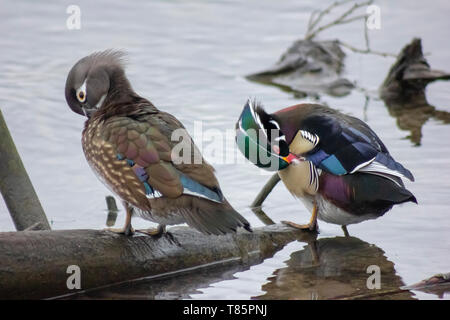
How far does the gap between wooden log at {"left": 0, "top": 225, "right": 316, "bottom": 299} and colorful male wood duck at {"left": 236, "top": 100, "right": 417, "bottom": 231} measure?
0.36 m

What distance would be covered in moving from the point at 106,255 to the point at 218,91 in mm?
4676

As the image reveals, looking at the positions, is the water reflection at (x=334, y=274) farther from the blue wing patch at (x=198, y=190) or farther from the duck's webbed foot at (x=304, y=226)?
the blue wing patch at (x=198, y=190)

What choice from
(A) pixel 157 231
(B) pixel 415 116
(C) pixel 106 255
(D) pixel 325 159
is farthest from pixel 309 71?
(C) pixel 106 255

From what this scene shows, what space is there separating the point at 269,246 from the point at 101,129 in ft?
4.32

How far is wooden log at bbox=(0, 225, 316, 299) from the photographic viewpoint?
4496 millimetres

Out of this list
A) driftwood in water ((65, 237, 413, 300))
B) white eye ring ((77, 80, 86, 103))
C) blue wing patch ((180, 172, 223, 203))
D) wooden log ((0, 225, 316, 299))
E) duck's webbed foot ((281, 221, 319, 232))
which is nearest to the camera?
wooden log ((0, 225, 316, 299))

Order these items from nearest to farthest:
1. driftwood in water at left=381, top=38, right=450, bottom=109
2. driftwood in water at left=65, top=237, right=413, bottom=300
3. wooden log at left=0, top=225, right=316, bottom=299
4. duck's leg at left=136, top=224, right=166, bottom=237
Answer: wooden log at left=0, top=225, right=316, bottom=299, driftwood in water at left=65, top=237, right=413, bottom=300, duck's leg at left=136, top=224, right=166, bottom=237, driftwood in water at left=381, top=38, right=450, bottom=109

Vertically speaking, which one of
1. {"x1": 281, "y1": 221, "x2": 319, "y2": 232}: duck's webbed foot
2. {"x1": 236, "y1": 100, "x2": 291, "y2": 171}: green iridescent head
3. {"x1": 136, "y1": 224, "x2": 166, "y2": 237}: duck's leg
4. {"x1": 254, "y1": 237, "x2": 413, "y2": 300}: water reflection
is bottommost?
{"x1": 254, "y1": 237, "x2": 413, "y2": 300}: water reflection

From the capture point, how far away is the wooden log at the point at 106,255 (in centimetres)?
450

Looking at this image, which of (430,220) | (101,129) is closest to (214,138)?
(430,220)

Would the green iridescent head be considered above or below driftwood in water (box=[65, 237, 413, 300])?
above

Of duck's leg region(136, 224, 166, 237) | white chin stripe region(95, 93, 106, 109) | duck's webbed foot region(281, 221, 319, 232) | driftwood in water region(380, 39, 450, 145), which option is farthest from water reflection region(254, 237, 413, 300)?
driftwood in water region(380, 39, 450, 145)

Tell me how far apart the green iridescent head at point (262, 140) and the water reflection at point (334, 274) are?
1.92 feet

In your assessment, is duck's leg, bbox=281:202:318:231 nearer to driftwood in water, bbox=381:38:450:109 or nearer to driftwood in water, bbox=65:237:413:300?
driftwood in water, bbox=65:237:413:300
